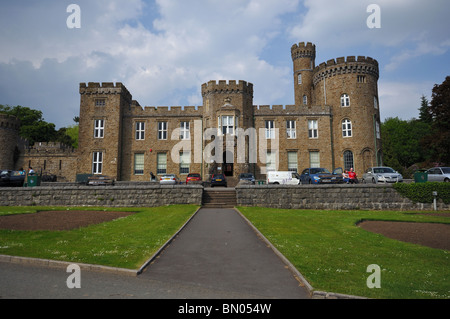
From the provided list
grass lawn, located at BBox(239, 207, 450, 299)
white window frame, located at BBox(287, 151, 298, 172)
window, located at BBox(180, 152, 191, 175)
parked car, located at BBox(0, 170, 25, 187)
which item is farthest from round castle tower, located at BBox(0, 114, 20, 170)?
grass lawn, located at BBox(239, 207, 450, 299)

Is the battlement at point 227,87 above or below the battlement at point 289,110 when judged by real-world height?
above

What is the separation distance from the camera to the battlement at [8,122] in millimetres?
44188

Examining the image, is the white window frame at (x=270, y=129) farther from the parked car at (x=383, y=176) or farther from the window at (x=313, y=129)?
the parked car at (x=383, y=176)

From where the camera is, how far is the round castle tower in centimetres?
4316

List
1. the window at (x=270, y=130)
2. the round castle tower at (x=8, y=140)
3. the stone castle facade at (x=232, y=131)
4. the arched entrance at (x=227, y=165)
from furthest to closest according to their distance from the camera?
1. the round castle tower at (x=8, y=140)
2. the window at (x=270, y=130)
3. the stone castle facade at (x=232, y=131)
4. the arched entrance at (x=227, y=165)

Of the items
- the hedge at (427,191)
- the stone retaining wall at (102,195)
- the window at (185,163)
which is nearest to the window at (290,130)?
the window at (185,163)

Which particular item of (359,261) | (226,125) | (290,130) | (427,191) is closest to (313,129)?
(290,130)

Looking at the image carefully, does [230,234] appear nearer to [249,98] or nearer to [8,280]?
[8,280]

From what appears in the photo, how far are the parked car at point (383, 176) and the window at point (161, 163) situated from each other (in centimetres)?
2463


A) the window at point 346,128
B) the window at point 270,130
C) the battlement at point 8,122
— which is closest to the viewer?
the window at point 346,128

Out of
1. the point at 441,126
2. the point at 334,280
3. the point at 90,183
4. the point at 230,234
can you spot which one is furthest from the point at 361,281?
the point at 441,126

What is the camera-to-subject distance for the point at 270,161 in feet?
126

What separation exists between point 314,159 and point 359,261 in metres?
33.4

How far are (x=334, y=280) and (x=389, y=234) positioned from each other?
724 cm
